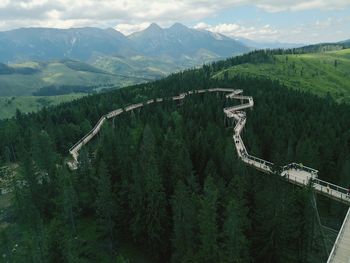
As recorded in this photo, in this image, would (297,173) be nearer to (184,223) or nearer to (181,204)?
(184,223)

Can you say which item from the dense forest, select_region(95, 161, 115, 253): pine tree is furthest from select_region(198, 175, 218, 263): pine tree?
select_region(95, 161, 115, 253): pine tree

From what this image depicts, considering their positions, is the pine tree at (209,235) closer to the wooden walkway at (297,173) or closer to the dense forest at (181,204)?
the dense forest at (181,204)

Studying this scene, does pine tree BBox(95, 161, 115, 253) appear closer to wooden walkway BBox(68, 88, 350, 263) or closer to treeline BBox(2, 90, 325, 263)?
treeline BBox(2, 90, 325, 263)

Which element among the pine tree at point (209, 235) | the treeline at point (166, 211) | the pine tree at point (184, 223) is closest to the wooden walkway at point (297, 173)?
the treeline at point (166, 211)

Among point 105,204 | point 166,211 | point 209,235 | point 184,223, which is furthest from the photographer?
point 105,204

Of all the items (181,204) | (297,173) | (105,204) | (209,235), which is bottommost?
(105,204)

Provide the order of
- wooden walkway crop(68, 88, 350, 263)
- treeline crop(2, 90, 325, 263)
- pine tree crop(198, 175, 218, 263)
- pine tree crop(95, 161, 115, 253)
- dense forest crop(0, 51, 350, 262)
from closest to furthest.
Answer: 1. wooden walkway crop(68, 88, 350, 263)
2. pine tree crop(198, 175, 218, 263)
3. treeline crop(2, 90, 325, 263)
4. dense forest crop(0, 51, 350, 262)
5. pine tree crop(95, 161, 115, 253)

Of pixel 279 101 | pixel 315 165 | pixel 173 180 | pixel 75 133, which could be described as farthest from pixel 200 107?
pixel 173 180

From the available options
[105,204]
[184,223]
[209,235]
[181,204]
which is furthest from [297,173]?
[105,204]

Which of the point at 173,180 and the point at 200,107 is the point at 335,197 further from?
the point at 200,107

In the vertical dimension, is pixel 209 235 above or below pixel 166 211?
above

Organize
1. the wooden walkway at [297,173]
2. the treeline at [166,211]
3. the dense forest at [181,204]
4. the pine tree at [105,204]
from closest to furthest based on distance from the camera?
the wooden walkway at [297,173]
the treeline at [166,211]
the dense forest at [181,204]
the pine tree at [105,204]
